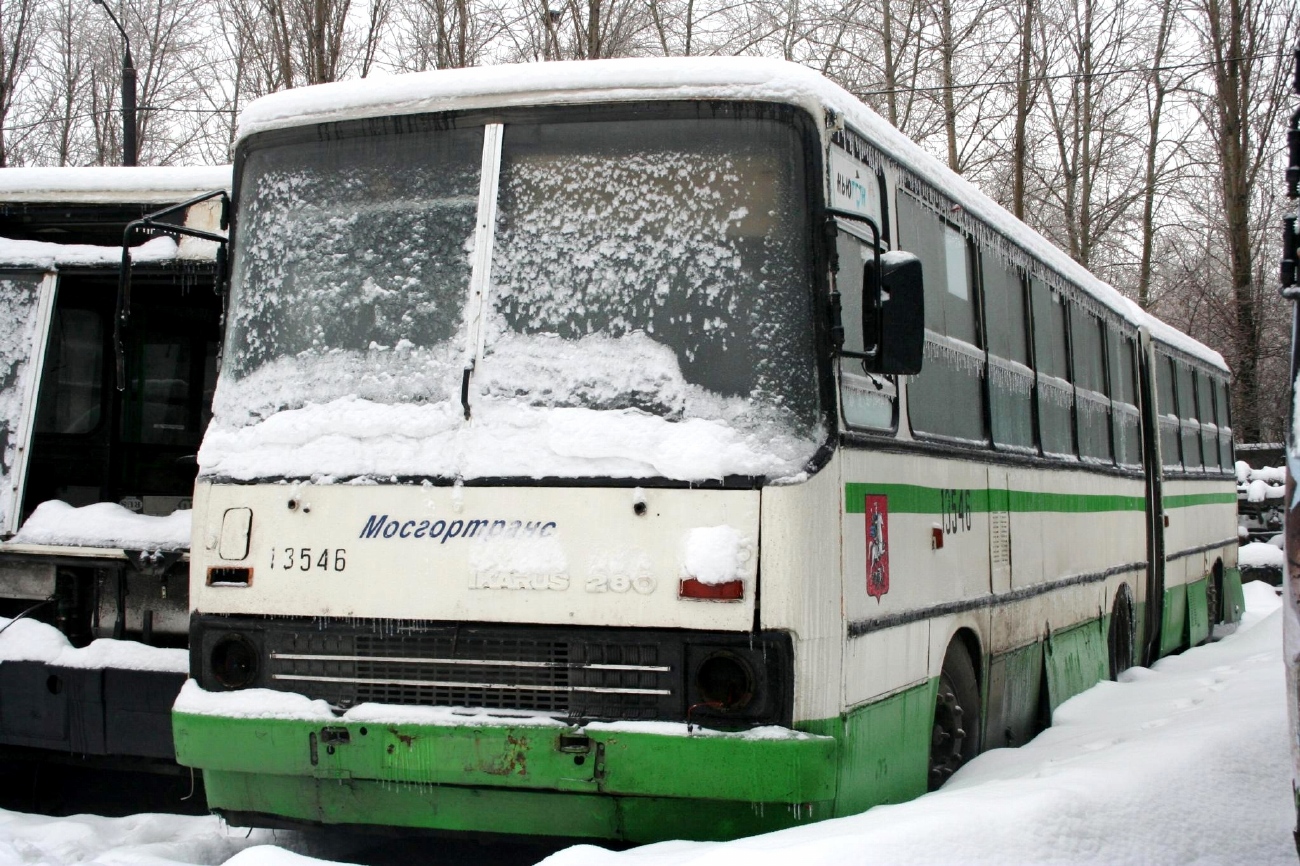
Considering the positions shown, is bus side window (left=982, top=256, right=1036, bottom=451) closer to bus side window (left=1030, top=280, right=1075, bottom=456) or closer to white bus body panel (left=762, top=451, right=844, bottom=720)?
bus side window (left=1030, top=280, right=1075, bottom=456)

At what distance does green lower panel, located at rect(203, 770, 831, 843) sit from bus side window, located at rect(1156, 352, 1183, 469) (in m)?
9.29

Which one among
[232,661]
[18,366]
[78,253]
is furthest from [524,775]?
[78,253]

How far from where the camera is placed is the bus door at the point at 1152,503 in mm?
12211

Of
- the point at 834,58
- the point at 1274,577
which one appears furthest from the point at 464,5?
the point at 1274,577

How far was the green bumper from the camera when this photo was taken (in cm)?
→ 467

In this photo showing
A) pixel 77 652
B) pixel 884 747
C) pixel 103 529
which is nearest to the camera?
pixel 884 747

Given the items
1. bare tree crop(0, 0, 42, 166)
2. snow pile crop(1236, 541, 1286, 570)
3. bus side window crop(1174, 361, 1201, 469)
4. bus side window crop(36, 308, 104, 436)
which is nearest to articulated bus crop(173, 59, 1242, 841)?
bus side window crop(36, 308, 104, 436)

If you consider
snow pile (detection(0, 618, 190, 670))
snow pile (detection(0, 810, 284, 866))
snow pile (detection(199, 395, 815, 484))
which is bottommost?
snow pile (detection(0, 810, 284, 866))

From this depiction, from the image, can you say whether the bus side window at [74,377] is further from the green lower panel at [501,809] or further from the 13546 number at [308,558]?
the green lower panel at [501,809]

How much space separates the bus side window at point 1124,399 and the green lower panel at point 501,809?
7.16m

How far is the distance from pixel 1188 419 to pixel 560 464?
11693mm

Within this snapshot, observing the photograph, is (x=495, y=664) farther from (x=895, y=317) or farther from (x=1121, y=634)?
(x=1121, y=634)

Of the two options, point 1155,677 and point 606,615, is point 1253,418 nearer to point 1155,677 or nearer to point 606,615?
point 1155,677

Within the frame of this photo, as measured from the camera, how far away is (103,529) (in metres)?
6.99
